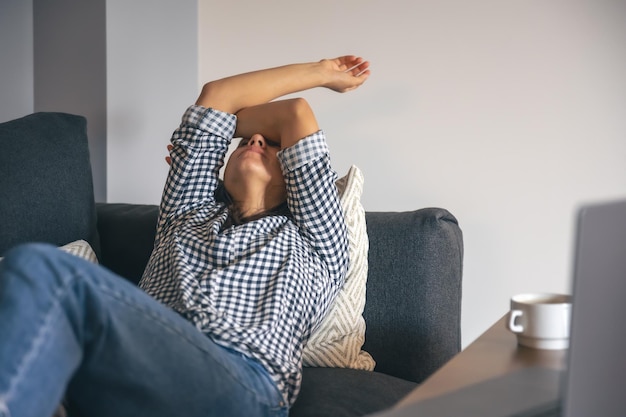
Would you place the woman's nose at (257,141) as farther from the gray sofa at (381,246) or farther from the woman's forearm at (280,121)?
the gray sofa at (381,246)

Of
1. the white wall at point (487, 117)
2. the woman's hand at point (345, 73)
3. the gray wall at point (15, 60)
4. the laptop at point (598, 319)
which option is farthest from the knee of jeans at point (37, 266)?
the gray wall at point (15, 60)

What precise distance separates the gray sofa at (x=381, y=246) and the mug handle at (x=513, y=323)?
1.38ft

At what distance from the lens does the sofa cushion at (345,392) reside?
1295 mm

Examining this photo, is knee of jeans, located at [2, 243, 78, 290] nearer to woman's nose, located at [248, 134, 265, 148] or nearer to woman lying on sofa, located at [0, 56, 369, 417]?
woman lying on sofa, located at [0, 56, 369, 417]

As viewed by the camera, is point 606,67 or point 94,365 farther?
point 606,67

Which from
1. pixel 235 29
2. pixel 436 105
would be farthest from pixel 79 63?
pixel 436 105

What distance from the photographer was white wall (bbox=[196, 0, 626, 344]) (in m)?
1.97

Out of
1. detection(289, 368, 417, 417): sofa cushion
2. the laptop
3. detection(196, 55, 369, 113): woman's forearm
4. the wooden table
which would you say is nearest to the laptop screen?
the laptop

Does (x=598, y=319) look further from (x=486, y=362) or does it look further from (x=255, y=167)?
(x=255, y=167)

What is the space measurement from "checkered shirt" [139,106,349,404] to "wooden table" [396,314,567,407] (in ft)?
1.42

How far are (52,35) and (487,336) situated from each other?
6.88 feet

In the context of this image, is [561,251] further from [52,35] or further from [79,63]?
[52,35]

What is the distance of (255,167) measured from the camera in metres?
1.66

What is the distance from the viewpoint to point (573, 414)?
1.73 feet
